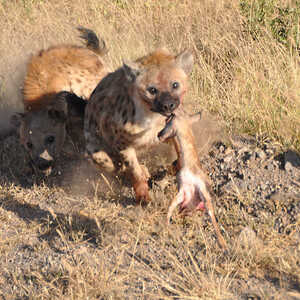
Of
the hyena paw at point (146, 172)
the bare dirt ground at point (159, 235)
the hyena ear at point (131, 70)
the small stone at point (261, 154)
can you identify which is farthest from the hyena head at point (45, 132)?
the small stone at point (261, 154)

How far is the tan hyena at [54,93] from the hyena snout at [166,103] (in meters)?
2.17

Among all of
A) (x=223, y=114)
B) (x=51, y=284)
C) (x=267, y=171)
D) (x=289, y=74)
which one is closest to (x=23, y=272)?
(x=51, y=284)

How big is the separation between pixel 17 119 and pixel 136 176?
7.18 ft

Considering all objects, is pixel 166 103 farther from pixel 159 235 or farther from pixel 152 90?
pixel 159 235

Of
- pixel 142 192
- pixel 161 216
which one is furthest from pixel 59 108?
pixel 161 216

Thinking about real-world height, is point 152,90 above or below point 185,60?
below

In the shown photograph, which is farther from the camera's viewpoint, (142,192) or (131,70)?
(142,192)

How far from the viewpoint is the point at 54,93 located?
6797mm

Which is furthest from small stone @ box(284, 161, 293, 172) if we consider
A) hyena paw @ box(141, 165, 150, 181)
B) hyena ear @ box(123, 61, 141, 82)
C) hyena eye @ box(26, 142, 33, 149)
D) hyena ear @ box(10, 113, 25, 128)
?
hyena ear @ box(10, 113, 25, 128)

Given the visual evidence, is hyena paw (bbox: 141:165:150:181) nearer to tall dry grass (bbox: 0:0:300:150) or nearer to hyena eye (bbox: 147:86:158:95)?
tall dry grass (bbox: 0:0:300:150)

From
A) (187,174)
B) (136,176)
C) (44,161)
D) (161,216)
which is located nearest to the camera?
(187,174)

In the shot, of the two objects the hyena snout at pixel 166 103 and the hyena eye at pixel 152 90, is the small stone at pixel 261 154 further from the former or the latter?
the hyena eye at pixel 152 90

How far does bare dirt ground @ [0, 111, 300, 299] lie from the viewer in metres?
3.80

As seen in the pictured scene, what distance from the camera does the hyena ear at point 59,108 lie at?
645 cm
